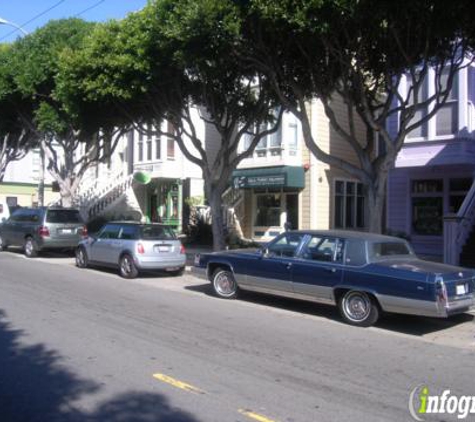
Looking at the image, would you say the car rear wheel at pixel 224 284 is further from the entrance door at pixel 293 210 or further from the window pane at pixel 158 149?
the window pane at pixel 158 149

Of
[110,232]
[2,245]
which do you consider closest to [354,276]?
[110,232]

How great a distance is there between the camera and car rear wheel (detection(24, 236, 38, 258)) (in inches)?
782

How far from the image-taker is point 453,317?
10.3 metres

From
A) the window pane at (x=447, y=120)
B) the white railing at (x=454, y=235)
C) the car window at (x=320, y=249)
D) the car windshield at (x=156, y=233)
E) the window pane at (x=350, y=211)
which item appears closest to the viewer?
the car window at (x=320, y=249)

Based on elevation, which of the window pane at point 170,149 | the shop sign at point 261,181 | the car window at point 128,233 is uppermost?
the window pane at point 170,149

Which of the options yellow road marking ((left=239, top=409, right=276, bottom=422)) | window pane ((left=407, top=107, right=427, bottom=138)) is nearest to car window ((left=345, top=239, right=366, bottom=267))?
yellow road marking ((left=239, top=409, right=276, bottom=422))

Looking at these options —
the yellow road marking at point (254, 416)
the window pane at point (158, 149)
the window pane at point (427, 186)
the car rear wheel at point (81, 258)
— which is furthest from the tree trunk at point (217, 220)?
the window pane at point (158, 149)

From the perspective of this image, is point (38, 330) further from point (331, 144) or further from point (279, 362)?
point (331, 144)

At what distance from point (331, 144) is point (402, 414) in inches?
817

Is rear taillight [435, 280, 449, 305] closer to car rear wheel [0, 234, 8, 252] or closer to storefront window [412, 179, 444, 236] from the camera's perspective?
storefront window [412, 179, 444, 236]

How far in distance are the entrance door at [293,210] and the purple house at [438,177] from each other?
4637 millimetres

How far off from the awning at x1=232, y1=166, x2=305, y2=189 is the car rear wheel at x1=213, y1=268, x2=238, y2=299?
11.6 meters

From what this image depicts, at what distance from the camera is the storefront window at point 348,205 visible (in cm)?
2542

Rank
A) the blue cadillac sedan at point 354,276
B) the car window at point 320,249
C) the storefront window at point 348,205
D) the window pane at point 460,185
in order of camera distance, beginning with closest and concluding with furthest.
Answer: the blue cadillac sedan at point 354,276, the car window at point 320,249, the window pane at point 460,185, the storefront window at point 348,205
